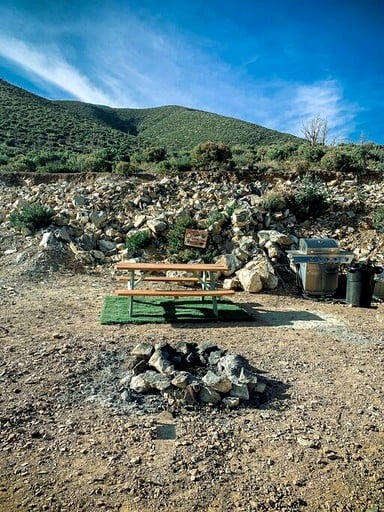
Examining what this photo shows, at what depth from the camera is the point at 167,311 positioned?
20.2ft

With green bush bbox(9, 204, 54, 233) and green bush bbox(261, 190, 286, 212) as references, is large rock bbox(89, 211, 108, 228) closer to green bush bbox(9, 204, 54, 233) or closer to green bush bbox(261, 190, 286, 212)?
green bush bbox(9, 204, 54, 233)

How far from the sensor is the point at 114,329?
5.17 m

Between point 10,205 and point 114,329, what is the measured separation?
7985mm

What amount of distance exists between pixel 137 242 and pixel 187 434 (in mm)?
6678

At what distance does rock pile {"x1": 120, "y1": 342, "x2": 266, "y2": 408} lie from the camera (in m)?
3.31

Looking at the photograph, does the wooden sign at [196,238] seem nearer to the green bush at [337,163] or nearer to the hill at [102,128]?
the green bush at [337,163]

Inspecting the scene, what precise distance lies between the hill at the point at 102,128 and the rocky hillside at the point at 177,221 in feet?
38.6

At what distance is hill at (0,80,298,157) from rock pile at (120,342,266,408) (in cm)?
1971

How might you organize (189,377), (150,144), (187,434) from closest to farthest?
(187,434), (189,377), (150,144)

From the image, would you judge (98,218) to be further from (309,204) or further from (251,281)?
(309,204)

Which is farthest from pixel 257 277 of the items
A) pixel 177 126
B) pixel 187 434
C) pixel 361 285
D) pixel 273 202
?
pixel 177 126

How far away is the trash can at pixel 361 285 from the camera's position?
6922 millimetres

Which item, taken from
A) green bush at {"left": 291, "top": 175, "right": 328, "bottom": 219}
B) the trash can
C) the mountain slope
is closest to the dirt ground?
the trash can

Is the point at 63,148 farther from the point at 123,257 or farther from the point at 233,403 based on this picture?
the point at 233,403
